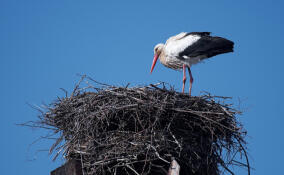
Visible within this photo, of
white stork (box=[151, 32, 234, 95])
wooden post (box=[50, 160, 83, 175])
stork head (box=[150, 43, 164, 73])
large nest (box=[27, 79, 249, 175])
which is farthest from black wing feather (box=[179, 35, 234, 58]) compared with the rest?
wooden post (box=[50, 160, 83, 175])

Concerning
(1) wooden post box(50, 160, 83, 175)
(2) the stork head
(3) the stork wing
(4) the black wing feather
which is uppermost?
(2) the stork head

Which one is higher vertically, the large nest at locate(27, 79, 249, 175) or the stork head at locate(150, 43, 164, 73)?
the stork head at locate(150, 43, 164, 73)

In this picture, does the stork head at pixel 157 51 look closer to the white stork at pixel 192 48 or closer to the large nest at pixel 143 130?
the white stork at pixel 192 48

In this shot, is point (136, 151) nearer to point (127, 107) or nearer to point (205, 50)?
point (127, 107)

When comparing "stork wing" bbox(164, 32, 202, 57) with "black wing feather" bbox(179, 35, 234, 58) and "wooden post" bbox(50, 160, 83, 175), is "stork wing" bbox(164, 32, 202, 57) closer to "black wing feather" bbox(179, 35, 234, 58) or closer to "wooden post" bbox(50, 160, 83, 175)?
"black wing feather" bbox(179, 35, 234, 58)

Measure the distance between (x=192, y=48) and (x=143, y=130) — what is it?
9.33 ft

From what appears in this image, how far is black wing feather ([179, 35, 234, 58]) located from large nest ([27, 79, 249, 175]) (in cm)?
189

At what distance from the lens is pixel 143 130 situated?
408 centimetres

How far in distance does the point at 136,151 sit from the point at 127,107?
0.59 meters

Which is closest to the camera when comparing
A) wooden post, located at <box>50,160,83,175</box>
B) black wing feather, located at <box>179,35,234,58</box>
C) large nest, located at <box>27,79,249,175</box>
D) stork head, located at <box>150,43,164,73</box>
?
wooden post, located at <box>50,160,83,175</box>

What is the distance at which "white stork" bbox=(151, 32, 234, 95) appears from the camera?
657 centimetres

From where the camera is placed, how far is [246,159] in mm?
4047

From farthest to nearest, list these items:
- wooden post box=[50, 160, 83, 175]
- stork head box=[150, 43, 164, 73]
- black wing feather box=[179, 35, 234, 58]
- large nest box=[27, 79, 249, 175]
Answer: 1. stork head box=[150, 43, 164, 73]
2. black wing feather box=[179, 35, 234, 58]
3. large nest box=[27, 79, 249, 175]
4. wooden post box=[50, 160, 83, 175]

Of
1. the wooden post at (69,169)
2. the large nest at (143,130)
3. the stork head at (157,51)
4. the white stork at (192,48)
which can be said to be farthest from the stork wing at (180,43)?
the wooden post at (69,169)
